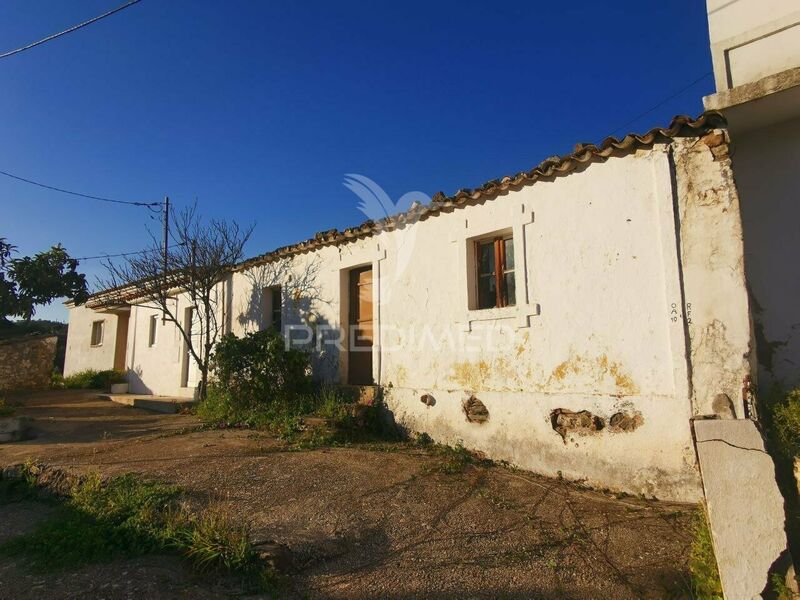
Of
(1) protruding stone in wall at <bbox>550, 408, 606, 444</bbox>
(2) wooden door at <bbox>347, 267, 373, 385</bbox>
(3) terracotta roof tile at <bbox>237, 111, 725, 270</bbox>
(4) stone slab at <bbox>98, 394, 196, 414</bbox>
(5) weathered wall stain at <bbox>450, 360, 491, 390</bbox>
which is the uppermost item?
(3) terracotta roof tile at <bbox>237, 111, 725, 270</bbox>

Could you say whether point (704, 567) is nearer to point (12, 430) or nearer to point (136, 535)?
point (136, 535)

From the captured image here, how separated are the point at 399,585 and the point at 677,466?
2823 millimetres

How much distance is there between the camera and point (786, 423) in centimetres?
412

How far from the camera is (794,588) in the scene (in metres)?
2.83

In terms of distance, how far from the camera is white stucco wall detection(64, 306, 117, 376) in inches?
613

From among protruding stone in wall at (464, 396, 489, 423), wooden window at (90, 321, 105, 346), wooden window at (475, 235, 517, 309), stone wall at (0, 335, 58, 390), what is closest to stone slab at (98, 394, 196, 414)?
stone wall at (0, 335, 58, 390)

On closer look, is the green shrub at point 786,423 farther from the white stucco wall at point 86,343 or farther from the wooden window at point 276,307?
the white stucco wall at point 86,343

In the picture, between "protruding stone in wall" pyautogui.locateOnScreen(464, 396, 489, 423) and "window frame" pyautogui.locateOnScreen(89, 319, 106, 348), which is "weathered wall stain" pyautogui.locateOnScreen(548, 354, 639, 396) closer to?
"protruding stone in wall" pyautogui.locateOnScreen(464, 396, 489, 423)

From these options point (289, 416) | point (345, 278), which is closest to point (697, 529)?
point (289, 416)

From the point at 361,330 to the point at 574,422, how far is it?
4.01m

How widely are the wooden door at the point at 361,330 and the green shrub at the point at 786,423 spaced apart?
5318 millimetres

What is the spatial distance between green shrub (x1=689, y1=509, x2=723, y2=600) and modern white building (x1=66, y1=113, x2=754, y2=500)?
3.62 feet

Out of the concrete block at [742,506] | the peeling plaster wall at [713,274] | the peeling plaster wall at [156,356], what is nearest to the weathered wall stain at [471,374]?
the peeling plaster wall at [713,274]

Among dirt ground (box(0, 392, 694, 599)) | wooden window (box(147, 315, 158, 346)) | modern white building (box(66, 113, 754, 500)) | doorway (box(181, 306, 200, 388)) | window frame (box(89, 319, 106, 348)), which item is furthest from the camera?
window frame (box(89, 319, 106, 348))
